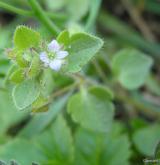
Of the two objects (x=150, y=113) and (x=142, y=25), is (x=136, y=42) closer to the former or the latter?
(x=142, y=25)

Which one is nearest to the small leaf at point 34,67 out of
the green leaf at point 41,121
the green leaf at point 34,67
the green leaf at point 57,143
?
the green leaf at point 34,67

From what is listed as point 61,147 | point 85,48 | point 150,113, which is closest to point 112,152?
point 61,147

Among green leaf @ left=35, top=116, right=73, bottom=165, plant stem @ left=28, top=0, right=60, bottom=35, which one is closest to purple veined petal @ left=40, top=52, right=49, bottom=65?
plant stem @ left=28, top=0, right=60, bottom=35

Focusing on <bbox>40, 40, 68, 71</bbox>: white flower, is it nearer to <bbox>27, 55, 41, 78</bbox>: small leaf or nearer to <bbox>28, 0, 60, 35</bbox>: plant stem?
<bbox>27, 55, 41, 78</bbox>: small leaf

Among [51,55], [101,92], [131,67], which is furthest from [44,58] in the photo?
[131,67]

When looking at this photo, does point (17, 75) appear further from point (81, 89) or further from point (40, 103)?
point (81, 89)

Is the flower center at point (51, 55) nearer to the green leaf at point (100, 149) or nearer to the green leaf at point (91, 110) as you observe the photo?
the green leaf at point (91, 110)
